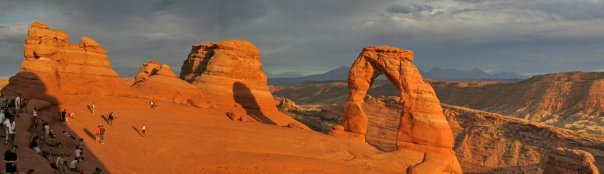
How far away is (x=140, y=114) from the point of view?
113 ft

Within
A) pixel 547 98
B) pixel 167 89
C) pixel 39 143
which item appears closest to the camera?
pixel 39 143

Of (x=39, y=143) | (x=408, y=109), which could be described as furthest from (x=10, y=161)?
(x=408, y=109)

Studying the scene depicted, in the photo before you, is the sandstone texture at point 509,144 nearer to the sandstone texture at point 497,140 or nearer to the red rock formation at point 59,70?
the sandstone texture at point 497,140

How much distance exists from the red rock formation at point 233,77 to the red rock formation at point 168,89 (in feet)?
6.33

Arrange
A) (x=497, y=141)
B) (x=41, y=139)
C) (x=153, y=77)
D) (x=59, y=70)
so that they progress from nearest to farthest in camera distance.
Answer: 1. (x=41, y=139)
2. (x=59, y=70)
3. (x=153, y=77)
4. (x=497, y=141)

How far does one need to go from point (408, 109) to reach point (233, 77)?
2340 centimetres

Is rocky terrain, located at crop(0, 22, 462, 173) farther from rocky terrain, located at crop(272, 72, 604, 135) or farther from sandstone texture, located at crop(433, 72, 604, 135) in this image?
sandstone texture, located at crop(433, 72, 604, 135)

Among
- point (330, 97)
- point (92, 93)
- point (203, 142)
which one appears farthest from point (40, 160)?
point (330, 97)

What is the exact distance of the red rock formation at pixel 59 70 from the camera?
30875 millimetres

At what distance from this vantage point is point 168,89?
43.2 meters

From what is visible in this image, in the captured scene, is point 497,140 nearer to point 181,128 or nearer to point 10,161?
point 181,128

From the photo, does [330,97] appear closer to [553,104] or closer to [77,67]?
[553,104]

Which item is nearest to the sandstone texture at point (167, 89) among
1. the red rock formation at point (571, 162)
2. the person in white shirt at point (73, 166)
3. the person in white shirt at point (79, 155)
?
the person in white shirt at point (79, 155)

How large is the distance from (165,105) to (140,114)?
18.1 ft
